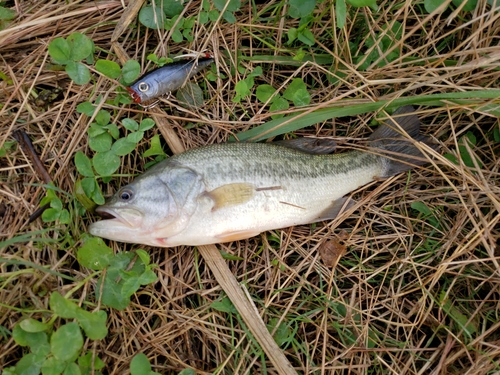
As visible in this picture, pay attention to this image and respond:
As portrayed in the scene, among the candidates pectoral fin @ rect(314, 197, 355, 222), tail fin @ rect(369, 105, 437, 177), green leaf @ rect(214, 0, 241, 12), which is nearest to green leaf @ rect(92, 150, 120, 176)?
green leaf @ rect(214, 0, 241, 12)

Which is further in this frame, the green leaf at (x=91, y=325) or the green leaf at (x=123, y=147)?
the green leaf at (x=123, y=147)

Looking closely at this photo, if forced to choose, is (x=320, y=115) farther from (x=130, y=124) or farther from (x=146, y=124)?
(x=130, y=124)

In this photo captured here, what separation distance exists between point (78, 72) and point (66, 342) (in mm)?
2164

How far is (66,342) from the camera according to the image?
9.42 ft

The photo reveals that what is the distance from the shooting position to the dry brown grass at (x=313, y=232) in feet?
11.2

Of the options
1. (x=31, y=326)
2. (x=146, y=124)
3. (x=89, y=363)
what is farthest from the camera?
(x=146, y=124)

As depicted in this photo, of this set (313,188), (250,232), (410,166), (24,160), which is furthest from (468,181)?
(24,160)

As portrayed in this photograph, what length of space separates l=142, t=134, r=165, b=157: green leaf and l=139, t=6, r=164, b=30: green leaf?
1.00 m

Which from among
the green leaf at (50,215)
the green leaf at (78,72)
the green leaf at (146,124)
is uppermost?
the green leaf at (78,72)

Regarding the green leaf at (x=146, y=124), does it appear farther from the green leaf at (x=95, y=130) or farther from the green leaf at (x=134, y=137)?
the green leaf at (x=95, y=130)

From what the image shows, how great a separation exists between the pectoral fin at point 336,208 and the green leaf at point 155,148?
1.54 m

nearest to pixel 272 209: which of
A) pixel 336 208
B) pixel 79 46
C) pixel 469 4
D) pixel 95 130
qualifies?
pixel 336 208

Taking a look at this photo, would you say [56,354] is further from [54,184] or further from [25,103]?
[25,103]

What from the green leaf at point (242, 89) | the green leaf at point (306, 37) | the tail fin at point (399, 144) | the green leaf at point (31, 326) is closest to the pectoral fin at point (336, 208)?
the tail fin at point (399, 144)
